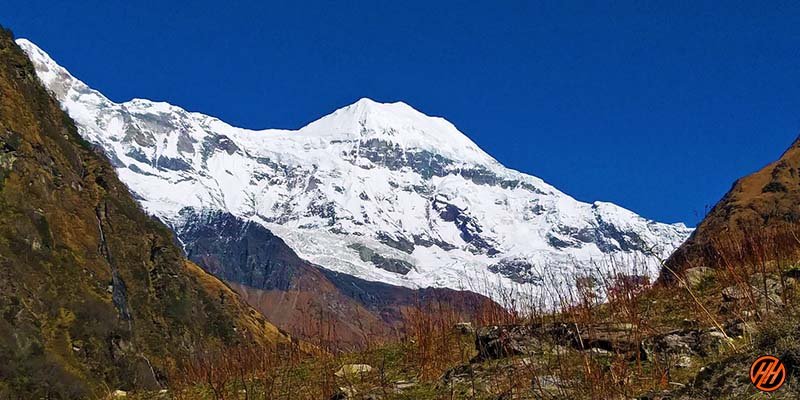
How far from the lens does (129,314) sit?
64.3 meters

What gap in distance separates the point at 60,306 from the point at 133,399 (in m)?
43.3

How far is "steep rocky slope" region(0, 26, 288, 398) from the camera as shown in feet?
149

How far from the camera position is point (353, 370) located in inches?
404

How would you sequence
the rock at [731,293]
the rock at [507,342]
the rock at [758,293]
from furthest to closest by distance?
the rock at [731,293]
the rock at [507,342]
the rock at [758,293]

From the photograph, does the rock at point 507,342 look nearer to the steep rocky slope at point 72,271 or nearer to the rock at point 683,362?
the rock at point 683,362

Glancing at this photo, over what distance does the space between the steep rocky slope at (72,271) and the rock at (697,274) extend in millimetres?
23229

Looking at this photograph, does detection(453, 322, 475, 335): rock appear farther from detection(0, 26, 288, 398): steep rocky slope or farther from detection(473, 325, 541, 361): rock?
detection(0, 26, 288, 398): steep rocky slope

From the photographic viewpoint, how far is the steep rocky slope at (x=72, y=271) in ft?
149

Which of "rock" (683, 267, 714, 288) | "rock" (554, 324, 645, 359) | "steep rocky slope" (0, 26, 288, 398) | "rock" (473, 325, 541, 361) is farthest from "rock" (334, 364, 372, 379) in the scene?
"steep rocky slope" (0, 26, 288, 398)

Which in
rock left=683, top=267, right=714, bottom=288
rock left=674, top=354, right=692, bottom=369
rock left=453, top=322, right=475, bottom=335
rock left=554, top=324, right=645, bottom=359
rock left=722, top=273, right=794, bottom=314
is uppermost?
rock left=683, top=267, right=714, bottom=288

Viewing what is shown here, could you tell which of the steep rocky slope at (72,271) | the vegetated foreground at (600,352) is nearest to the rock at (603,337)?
the vegetated foreground at (600,352)

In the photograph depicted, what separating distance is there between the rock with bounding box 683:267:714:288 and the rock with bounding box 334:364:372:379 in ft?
15.3

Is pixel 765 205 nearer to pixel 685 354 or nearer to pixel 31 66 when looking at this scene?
pixel 685 354

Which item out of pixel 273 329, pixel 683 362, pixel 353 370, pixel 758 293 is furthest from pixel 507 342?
pixel 273 329
